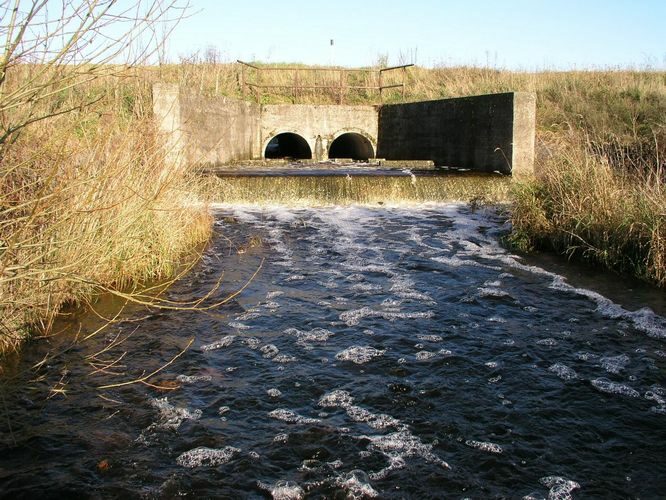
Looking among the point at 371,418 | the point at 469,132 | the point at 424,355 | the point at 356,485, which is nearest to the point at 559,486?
the point at 356,485

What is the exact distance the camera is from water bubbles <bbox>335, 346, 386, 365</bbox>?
4672 millimetres

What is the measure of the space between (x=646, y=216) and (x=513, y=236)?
2254 mm

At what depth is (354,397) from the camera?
406 cm

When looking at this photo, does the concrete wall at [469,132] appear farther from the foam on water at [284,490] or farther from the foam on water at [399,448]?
the foam on water at [284,490]

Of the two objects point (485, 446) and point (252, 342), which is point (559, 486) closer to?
point (485, 446)

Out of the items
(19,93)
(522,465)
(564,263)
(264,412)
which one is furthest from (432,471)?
(564,263)

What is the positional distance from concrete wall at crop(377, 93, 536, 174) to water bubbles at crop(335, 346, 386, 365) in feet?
25.7

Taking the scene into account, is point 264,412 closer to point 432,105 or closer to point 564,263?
point 564,263

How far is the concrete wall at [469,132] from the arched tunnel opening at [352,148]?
4.83 feet

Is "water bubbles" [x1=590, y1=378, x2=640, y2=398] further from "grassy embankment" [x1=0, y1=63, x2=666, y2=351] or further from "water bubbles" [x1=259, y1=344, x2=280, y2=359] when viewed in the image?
"grassy embankment" [x1=0, y1=63, x2=666, y2=351]

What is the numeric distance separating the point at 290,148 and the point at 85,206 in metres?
19.7

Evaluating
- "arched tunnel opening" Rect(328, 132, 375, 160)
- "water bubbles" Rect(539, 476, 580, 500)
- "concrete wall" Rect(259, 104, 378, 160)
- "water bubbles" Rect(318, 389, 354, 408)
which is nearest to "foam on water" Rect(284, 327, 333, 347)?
"water bubbles" Rect(318, 389, 354, 408)

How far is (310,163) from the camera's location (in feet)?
58.6

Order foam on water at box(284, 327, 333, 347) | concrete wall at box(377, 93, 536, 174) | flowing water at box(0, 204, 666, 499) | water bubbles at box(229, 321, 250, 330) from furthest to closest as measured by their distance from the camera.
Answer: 1. concrete wall at box(377, 93, 536, 174)
2. water bubbles at box(229, 321, 250, 330)
3. foam on water at box(284, 327, 333, 347)
4. flowing water at box(0, 204, 666, 499)
